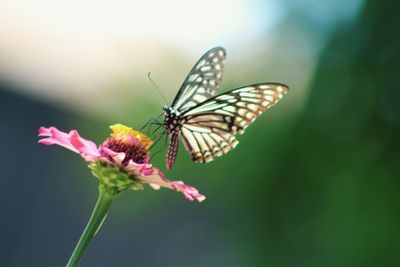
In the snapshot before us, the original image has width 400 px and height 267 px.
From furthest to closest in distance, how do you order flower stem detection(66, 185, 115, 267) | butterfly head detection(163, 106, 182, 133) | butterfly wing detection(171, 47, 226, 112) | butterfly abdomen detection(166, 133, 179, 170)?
butterfly wing detection(171, 47, 226, 112) < butterfly head detection(163, 106, 182, 133) < butterfly abdomen detection(166, 133, 179, 170) < flower stem detection(66, 185, 115, 267)

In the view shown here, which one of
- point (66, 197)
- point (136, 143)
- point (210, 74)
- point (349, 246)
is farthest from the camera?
point (66, 197)

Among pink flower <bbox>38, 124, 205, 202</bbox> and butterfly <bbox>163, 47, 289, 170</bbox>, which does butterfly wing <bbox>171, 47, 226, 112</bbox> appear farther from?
pink flower <bbox>38, 124, 205, 202</bbox>

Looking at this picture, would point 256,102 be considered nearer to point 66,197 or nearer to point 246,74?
point 246,74

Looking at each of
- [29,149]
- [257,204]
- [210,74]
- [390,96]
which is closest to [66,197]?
[29,149]

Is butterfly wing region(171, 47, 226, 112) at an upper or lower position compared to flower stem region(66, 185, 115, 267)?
upper

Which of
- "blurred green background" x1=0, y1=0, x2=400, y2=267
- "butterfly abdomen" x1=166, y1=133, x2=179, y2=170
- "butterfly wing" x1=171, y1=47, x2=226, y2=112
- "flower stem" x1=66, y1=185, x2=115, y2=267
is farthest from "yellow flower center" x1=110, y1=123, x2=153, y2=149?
"blurred green background" x1=0, y1=0, x2=400, y2=267

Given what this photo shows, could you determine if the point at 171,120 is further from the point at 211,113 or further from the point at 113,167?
the point at 113,167

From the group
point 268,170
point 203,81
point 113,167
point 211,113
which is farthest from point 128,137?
point 268,170
